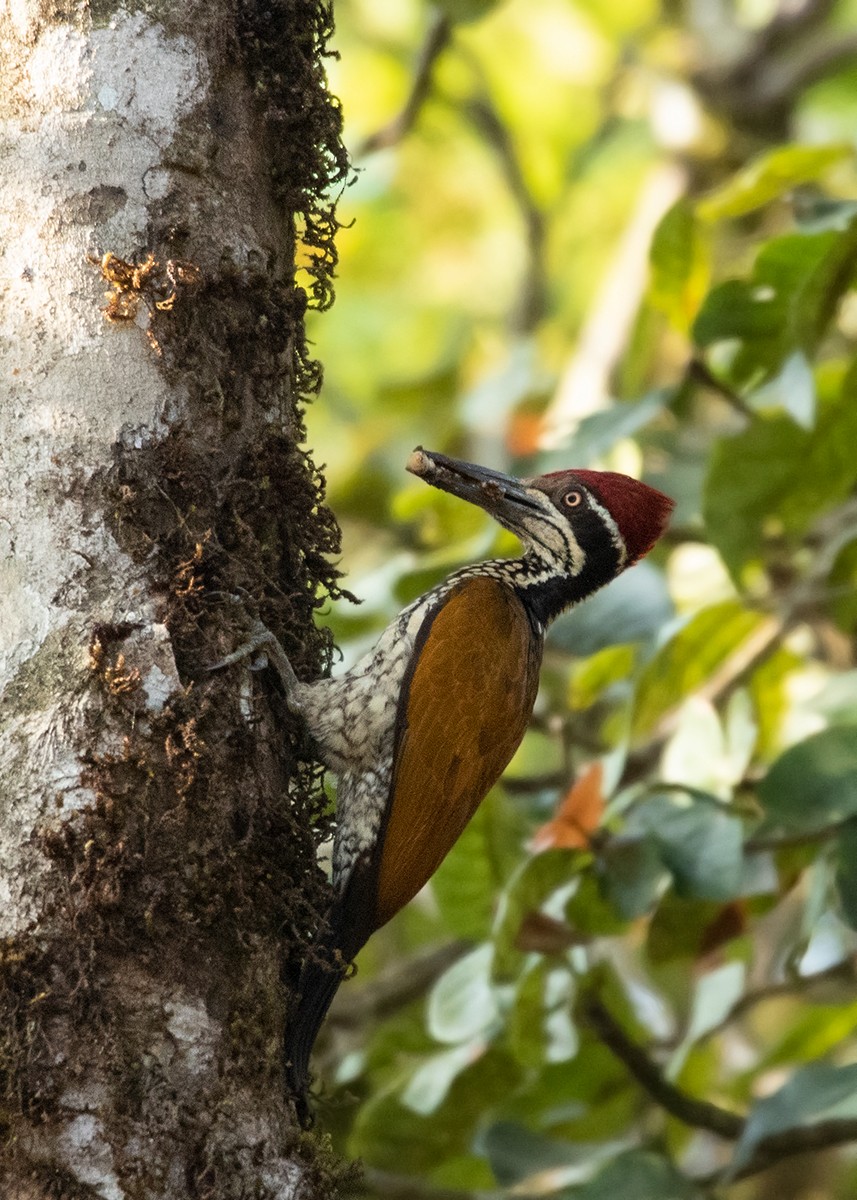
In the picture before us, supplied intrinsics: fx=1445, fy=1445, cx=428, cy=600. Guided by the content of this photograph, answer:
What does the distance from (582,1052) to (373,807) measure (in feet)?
3.38

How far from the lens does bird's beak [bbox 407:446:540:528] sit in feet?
11.5

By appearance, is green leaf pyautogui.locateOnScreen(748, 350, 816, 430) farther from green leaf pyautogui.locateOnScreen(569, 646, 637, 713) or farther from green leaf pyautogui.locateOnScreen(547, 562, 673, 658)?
green leaf pyautogui.locateOnScreen(569, 646, 637, 713)

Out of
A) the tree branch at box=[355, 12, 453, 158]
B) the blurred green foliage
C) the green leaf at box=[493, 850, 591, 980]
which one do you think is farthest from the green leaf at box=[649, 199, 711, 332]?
the green leaf at box=[493, 850, 591, 980]

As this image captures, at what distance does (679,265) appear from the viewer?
3.64 meters

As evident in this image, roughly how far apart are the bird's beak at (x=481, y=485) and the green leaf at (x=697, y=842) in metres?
0.86

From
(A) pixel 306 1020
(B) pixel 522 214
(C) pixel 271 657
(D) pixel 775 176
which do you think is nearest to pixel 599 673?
(D) pixel 775 176

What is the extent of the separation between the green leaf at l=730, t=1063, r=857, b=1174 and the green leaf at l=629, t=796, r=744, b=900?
16.1 inches

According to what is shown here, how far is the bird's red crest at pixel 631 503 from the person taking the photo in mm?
3502

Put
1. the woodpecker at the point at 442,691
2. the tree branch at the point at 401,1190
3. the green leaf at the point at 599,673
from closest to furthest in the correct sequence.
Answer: the woodpecker at the point at 442,691 → the tree branch at the point at 401,1190 → the green leaf at the point at 599,673

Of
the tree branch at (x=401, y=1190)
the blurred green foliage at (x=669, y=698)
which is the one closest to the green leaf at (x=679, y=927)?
the blurred green foliage at (x=669, y=698)

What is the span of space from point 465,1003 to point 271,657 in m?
1.19

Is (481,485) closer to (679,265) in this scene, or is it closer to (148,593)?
(679,265)

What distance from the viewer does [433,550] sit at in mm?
4621

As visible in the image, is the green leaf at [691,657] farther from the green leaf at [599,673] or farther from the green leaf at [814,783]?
the green leaf at [814,783]
